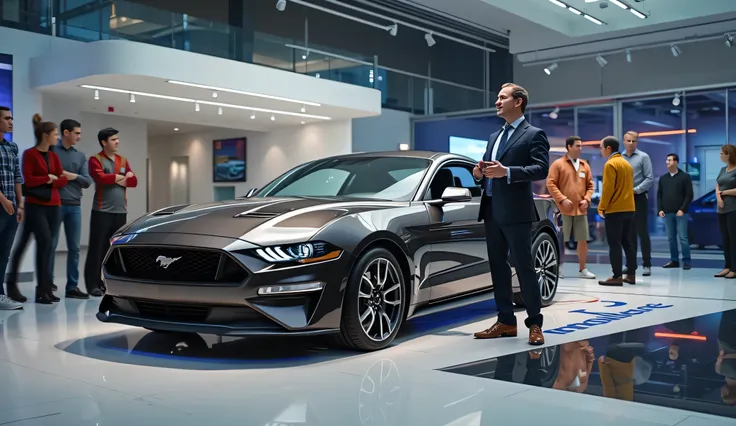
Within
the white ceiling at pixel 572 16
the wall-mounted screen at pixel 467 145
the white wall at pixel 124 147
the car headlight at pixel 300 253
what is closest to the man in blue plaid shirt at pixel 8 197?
the car headlight at pixel 300 253

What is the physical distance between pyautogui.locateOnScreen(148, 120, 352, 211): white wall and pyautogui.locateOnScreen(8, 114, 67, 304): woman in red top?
8.44 meters

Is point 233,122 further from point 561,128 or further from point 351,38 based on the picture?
point 561,128

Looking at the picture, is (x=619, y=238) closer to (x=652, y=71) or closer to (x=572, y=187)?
(x=572, y=187)

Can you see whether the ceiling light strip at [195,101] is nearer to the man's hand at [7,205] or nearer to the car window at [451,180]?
the man's hand at [7,205]

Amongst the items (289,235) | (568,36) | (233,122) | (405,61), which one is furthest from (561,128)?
(289,235)

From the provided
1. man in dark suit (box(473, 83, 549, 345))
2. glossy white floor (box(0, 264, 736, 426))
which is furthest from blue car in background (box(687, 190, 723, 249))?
man in dark suit (box(473, 83, 549, 345))

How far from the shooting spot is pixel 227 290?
146 inches

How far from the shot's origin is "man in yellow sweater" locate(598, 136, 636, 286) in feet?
25.6

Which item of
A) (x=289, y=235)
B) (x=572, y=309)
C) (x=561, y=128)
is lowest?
(x=572, y=309)

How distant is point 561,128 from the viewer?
54.3 ft

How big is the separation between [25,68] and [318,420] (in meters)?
9.15

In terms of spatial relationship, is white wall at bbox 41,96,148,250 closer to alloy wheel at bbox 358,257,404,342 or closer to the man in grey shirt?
the man in grey shirt

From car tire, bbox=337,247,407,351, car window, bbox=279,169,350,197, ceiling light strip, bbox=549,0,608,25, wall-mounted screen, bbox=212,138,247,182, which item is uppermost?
ceiling light strip, bbox=549,0,608,25

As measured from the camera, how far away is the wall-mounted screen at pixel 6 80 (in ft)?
32.0
